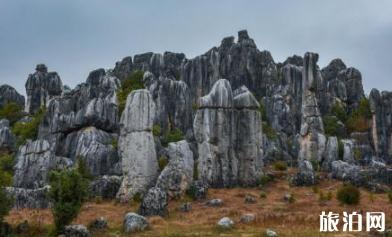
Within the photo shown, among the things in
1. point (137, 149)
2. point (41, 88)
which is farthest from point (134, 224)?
point (41, 88)

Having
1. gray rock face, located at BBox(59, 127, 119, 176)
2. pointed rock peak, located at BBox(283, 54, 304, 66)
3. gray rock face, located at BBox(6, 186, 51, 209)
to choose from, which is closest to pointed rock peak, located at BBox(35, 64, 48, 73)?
pointed rock peak, located at BBox(283, 54, 304, 66)

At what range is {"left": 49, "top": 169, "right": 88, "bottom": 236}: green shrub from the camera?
22.0 meters

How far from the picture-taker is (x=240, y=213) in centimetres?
2695

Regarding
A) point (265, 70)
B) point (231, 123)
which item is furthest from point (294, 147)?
point (265, 70)

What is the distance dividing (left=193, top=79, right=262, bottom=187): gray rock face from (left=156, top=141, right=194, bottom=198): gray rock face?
2678 millimetres

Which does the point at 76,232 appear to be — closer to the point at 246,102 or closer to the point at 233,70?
the point at 246,102

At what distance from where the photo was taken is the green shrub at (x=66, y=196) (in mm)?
21984

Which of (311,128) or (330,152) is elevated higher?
(311,128)

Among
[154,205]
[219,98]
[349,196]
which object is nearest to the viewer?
[154,205]

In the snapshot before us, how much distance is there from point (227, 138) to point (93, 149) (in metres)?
14.6

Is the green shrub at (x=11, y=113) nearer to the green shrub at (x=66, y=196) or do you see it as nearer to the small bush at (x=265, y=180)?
the small bush at (x=265, y=180)

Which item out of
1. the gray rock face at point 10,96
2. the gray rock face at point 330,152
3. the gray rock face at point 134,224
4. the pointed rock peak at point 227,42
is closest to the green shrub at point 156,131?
the gray rock face at point 330,152

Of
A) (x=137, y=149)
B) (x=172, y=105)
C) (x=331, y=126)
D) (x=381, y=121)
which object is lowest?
(x=137, y=149)

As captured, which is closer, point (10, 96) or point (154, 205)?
point (154, 205)
